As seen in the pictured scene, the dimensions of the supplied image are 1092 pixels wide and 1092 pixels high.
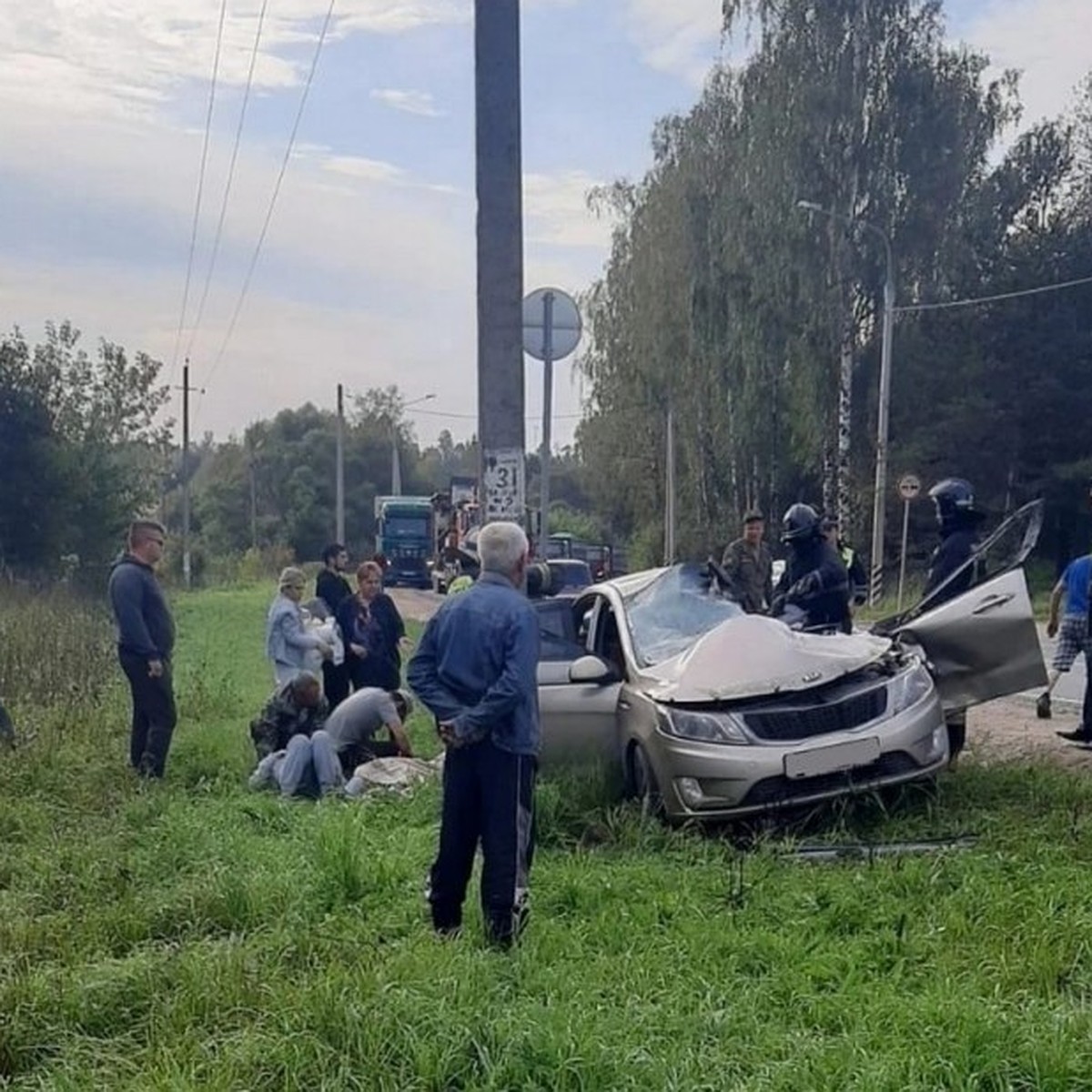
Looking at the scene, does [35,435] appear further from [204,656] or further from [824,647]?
[824,647]

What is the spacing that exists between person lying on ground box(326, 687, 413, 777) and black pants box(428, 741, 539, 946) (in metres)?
3.86

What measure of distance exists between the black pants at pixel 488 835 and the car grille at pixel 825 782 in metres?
1.86

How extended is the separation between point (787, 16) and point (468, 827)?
95.7 feet

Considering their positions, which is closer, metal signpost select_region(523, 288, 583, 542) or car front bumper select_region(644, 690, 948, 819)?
car front bumper select_region(644, 690, 948, 819)

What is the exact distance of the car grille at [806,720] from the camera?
6.55 m

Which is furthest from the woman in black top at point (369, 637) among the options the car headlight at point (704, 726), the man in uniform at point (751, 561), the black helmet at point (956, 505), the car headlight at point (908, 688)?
the car headlight at point (908, 688)

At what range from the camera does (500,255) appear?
273 inches

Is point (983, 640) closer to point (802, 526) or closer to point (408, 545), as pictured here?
point (802, 526)

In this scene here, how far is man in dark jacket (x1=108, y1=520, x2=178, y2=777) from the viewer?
8.41m

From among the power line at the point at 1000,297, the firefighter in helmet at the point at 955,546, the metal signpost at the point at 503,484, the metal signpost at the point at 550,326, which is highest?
the power line at the point at 1000,297

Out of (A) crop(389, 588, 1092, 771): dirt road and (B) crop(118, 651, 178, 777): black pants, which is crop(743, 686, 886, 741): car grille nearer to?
(A) crop(389, 588, 1092, 771): dirt road

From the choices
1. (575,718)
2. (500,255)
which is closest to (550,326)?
(500,255)

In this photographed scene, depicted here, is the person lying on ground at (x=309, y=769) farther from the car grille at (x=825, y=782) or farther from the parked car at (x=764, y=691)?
the car grille at (x=825, y=782)

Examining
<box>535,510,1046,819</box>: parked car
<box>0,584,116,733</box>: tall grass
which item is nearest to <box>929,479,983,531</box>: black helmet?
<box>535,510,1046,819</box>: parked car
